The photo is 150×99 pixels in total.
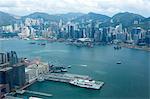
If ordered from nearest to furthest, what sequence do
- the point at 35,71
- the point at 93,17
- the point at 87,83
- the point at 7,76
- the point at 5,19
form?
the point at 7,76 < the point at 87,83 < the point at 35,71 < the point at 5,19 < the point at 93,17

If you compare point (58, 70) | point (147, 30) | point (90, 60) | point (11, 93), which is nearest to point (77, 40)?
point (147, 30)

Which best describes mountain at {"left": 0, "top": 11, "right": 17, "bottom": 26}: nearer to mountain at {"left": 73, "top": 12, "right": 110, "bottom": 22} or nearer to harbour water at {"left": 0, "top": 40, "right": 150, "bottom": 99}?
mountain at {"left": 73, "top": 12, "right": 110, "bottom": 22}

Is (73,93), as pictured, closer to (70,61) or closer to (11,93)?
(11,93)

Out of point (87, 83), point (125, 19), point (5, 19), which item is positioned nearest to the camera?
point (87, 83)

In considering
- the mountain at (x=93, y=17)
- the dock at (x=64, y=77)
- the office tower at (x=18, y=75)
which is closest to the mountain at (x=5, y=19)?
the mountain at (x=93, y=17)

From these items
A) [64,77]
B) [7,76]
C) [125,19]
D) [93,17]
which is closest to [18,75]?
[7,76]

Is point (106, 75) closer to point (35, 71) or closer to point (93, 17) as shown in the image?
point (35, 71)

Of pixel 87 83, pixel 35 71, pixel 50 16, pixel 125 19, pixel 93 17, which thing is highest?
pixel 50 16

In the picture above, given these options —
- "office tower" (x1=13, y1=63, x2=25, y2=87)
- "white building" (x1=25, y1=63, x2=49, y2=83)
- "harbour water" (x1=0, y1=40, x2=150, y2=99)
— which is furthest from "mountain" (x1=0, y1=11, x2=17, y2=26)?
"office tower" (x1=13, y1=63, x2=25, y2=87)
